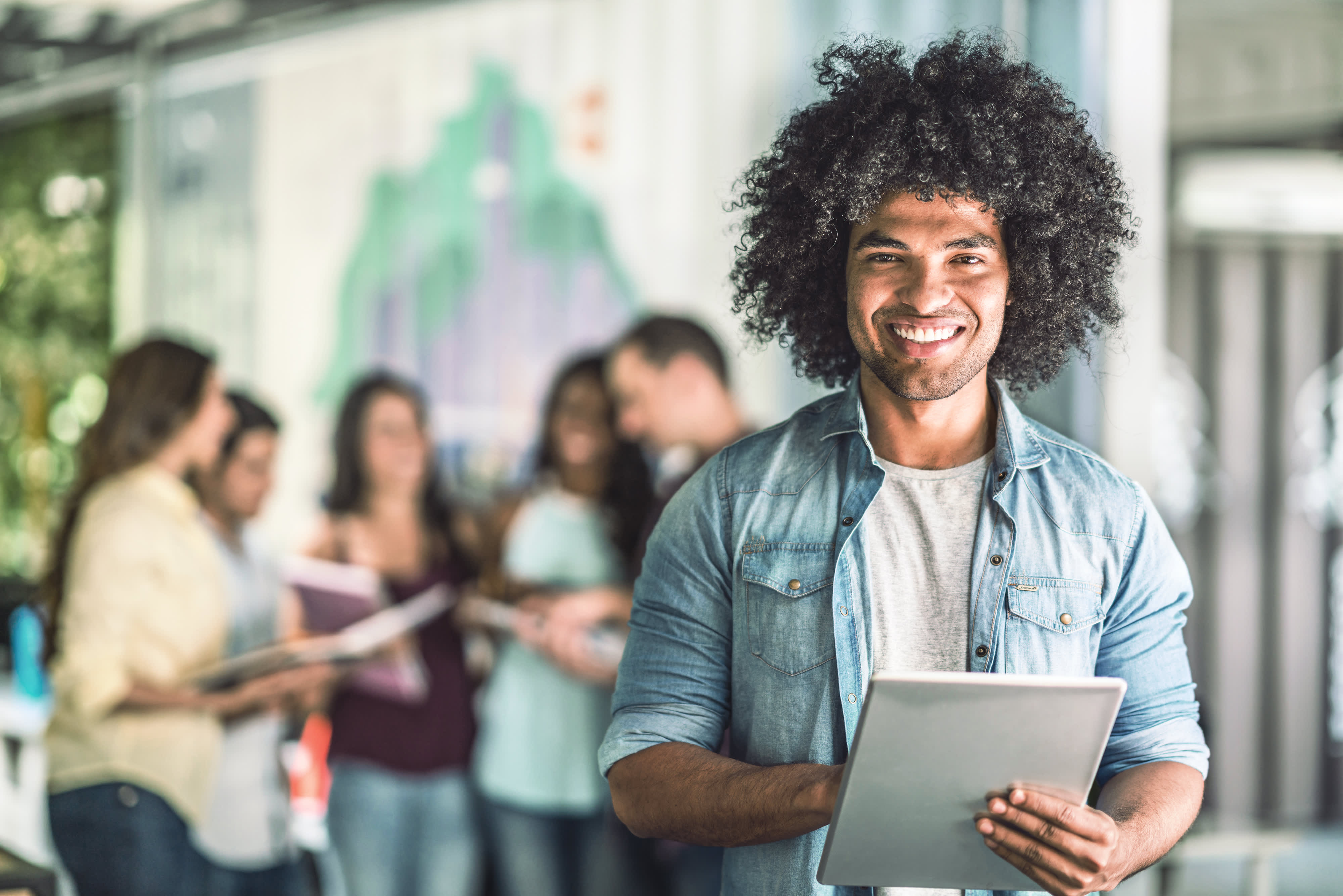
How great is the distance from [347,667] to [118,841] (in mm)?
693

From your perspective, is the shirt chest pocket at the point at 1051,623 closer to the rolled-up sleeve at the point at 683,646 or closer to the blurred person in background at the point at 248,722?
the rolled-up sleeve at the point at 683,646

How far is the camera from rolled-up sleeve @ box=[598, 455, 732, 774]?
152 centimetres

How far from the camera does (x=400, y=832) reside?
3250 millimetres

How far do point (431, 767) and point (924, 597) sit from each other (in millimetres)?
2089

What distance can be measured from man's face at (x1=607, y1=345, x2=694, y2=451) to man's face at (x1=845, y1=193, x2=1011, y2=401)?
1.52 m

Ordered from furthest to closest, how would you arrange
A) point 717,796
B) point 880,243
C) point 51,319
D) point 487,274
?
1. point 51,319
2. point 487,274
3. point 880,243
4. point 717,796

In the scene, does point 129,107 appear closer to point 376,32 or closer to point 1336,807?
point 376,32

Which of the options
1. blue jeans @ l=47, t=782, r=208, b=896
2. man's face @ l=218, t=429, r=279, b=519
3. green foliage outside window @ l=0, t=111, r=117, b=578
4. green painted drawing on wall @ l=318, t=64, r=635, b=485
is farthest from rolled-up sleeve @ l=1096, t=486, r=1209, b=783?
green foliage outside window @ l=0, t=111, r=117, b=578

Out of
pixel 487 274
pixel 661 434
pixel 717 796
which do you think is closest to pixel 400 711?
pixel 661 434

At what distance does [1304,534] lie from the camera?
5.50 metres

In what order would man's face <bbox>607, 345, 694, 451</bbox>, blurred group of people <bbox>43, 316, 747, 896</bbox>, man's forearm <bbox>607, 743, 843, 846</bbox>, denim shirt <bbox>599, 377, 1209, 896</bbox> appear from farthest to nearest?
man's face <bbox>607, 345, 694, 451</bbox> < blurred group of people <bbox>43, 316, 747, 896</bbox> < denim shirt <bbox>599, 377, 1209, 896</bbox> < man's forearm <bbox>607, 743, 843, 846</bbox>

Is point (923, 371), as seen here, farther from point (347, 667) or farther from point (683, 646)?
point (347, 667)

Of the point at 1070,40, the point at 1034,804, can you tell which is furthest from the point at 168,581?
the point at 1070,40

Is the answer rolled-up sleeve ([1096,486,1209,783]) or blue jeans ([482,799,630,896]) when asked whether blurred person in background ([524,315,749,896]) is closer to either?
blue jeans ([482,799,630,896])
